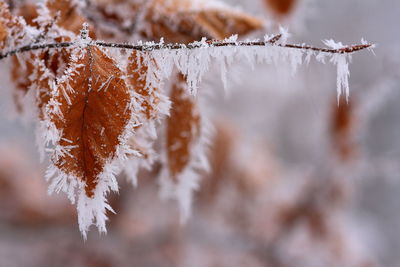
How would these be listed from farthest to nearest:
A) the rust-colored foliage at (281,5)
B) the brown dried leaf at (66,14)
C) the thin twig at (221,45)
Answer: the rust-colored foliage at (281,5) → the brown dried leaf at (66,14) → the thin twig at (221,45)

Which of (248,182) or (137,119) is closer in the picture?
(137,119)

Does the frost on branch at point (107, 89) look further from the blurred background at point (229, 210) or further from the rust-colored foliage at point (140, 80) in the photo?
the blurred background at point (229, 210)

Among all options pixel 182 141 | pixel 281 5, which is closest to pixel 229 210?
pixel 281 5

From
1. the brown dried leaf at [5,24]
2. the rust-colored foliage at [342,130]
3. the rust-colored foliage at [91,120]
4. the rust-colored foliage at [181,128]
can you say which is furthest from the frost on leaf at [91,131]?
the rust-colored foliage at [342,130]

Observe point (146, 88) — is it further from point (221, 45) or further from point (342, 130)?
point (342, 130)

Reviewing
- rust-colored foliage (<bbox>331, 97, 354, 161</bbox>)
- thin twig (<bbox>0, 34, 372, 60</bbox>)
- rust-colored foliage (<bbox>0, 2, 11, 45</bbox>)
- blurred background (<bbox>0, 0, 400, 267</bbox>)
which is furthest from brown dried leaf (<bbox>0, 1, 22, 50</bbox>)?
rust-colored foliage (<bbox>331, 97, 354, 161</bbox>)

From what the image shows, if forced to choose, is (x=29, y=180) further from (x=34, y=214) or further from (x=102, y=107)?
(x=102, y=107)

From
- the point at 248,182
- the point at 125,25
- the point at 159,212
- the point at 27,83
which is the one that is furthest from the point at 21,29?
the point at 248,182
